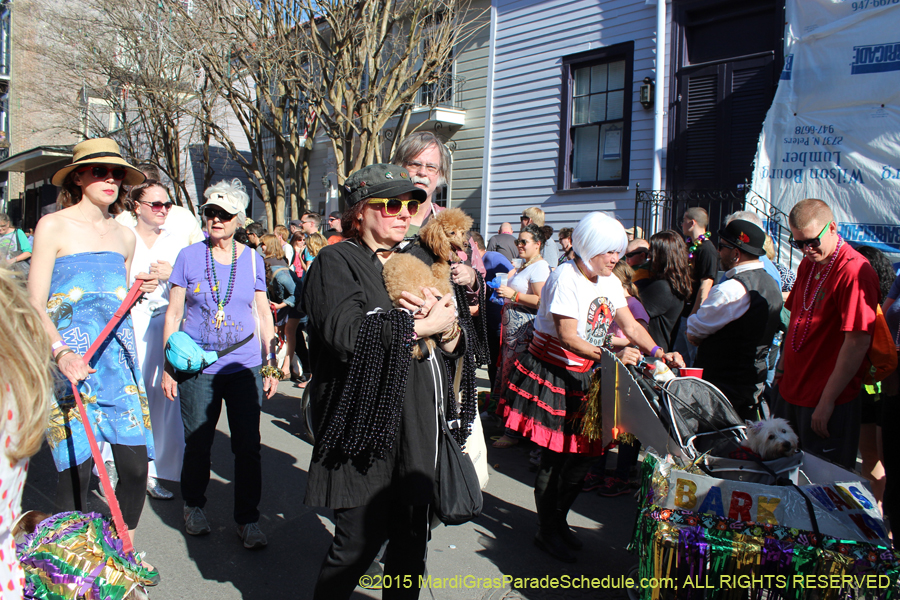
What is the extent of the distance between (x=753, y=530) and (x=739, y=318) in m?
1.93

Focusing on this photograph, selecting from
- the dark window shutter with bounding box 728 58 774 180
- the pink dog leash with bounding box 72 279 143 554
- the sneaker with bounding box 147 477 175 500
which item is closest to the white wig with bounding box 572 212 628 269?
the pink dog leash with bounding box 72 279 143 554

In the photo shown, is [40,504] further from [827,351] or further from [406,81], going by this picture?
[406,81]

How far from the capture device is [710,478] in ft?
8.38

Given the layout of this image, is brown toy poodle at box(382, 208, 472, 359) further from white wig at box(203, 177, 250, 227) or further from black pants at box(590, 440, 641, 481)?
black pants at box(590, 440, 641, 481)

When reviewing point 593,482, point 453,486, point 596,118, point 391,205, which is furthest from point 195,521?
point 596,118

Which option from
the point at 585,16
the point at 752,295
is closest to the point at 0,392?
the point at 752,295

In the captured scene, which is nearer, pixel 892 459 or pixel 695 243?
pixel 892 459

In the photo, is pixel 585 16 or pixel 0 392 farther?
pixel 585 16

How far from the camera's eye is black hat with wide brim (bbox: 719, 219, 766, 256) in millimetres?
4066

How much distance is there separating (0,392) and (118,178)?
7.08 ft

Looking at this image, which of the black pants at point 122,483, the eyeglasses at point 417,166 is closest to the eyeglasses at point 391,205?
the eyeglasses at point 417,166

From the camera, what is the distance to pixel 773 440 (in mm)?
2904

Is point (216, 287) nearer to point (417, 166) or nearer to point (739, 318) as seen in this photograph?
point (417, 166)

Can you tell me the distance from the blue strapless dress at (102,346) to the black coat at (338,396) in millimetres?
1200
